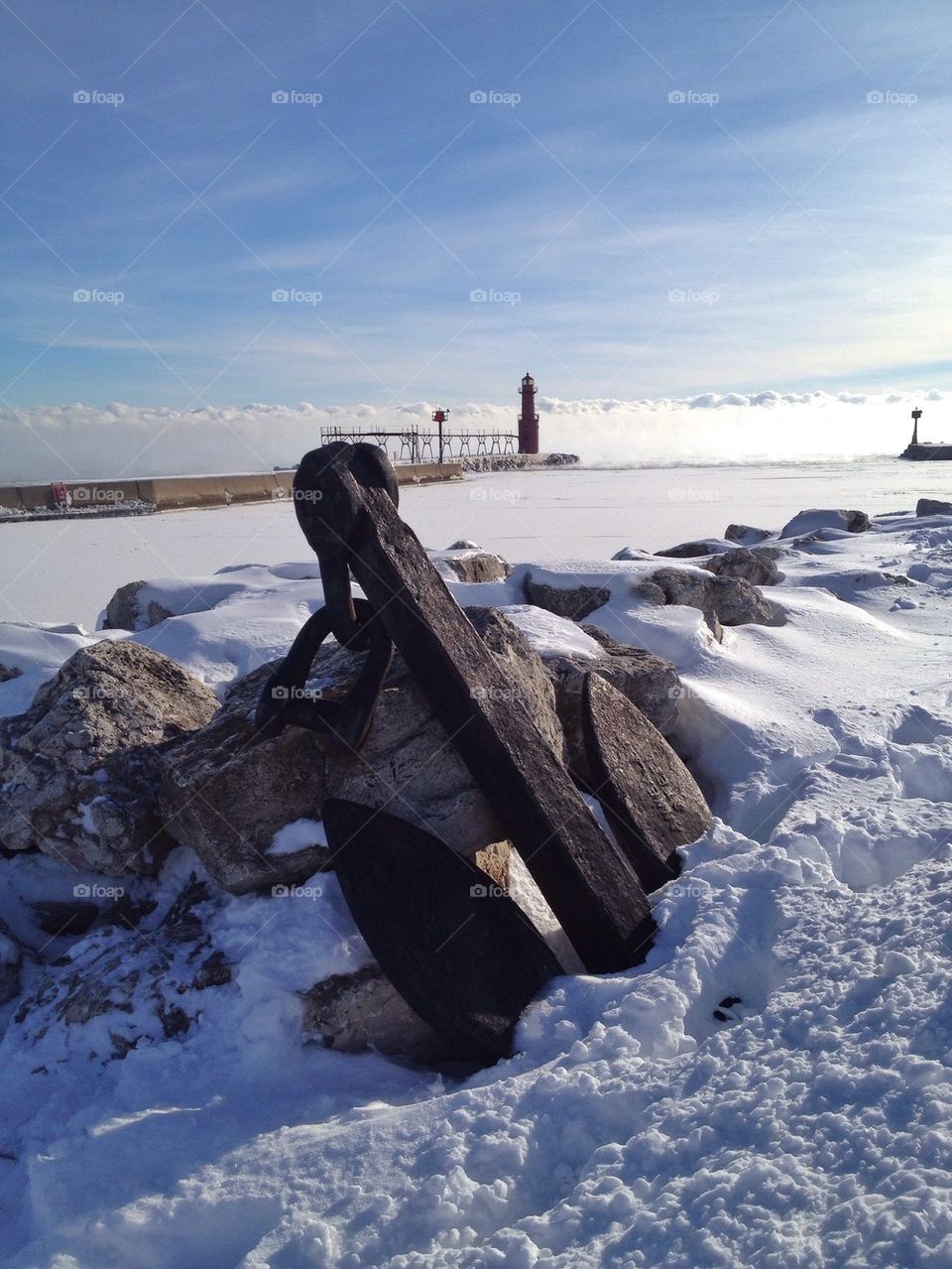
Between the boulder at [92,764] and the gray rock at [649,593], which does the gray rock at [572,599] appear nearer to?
the gray rock at [649,593]

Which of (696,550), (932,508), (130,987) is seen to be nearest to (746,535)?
(696,550)

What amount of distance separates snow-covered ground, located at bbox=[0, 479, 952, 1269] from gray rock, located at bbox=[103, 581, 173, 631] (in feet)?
11.2

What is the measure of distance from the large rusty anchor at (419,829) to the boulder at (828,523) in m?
10.9

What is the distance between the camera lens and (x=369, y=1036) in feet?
8.67

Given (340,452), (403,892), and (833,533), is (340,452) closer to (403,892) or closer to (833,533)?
(403,892)

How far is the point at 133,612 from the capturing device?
6.81 meters

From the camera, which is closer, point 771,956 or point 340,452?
point 771,956

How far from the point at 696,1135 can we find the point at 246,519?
15.1 m

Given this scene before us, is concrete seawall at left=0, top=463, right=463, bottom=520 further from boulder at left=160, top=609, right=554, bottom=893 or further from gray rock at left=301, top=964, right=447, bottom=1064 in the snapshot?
gray rock at left=301, top=964, right=447, bottom=1064

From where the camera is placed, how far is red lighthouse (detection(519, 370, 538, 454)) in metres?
51.6

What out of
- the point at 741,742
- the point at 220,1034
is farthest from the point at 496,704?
the point at 741,742

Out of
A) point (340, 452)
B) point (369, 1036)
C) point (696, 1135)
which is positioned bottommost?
point (369, 1036)

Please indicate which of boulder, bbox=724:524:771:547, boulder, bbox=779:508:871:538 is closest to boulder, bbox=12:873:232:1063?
boulder, bbox=724:524:771:547

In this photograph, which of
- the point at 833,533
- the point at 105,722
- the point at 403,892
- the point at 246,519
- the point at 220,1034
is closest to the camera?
the point at 220,1034
